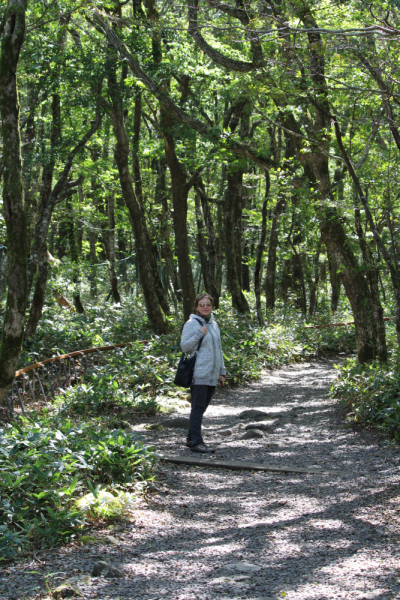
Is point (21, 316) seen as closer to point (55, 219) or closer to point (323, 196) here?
point (323, 196)

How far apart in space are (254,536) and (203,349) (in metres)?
3.01

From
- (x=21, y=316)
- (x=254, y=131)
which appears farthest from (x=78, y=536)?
(x=254, y=131)

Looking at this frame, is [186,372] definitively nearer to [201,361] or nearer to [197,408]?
[201,361]

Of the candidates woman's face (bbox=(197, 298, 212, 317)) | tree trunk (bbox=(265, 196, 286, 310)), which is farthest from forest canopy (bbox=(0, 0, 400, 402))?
woman's face (bbox=(197, 298, 212, 317))

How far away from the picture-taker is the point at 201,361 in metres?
7.13

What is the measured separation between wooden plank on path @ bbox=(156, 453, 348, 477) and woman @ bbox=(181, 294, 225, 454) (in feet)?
1.66

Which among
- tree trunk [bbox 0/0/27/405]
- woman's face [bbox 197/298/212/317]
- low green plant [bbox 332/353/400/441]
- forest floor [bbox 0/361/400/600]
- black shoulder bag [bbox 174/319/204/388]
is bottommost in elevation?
forest floor [bbox 0/361/400/600]

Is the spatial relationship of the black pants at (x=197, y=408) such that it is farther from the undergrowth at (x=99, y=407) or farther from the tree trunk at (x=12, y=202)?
the tree trunk at (x=12, y=202)

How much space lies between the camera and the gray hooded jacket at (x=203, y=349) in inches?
277

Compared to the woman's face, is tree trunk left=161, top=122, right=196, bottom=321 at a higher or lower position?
higher

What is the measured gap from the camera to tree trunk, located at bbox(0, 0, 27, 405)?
261 inches

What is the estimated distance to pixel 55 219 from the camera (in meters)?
25.6

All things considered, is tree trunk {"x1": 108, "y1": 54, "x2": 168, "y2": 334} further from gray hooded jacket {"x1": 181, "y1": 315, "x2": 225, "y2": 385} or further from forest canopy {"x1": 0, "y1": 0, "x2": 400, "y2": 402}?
gray hooded jacket {"x1": 181, "y1": 315, "x2": 225, "y2": 385}

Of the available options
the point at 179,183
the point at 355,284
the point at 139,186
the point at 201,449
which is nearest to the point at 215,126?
the point at 179,183
